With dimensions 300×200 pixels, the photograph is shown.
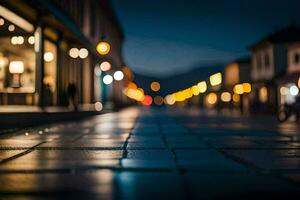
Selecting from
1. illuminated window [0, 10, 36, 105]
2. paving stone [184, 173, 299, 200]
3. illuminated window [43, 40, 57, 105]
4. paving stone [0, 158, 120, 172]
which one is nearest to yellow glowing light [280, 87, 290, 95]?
illuminated window [43, 40, 57, 105]

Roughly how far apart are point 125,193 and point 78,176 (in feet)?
4.48

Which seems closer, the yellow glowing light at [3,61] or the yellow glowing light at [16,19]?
the yellow glowing light at [16,19]

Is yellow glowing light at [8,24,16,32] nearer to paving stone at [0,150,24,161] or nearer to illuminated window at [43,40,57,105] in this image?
illuminated window at [43,40,57,105]

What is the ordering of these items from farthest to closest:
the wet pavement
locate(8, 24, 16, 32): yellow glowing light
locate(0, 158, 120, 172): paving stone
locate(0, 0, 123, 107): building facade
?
locate(8, 24, 16, 32): yellow glowing light, locate(0, 0, 123, 107): building facade, locate(0, 158, 120, 172): paving stone, the wet pavement

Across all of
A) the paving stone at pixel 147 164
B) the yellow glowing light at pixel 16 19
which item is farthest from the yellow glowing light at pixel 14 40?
the paving stone at pixel 147 164

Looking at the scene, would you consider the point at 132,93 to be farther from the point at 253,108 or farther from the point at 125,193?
the point at 125,193

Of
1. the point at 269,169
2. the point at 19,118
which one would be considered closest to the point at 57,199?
the point at 269,169

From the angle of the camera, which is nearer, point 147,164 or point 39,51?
point 147,164

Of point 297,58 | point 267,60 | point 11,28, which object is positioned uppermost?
point 267,60

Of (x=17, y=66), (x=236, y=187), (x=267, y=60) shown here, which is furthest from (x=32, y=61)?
(x=267, y=60)

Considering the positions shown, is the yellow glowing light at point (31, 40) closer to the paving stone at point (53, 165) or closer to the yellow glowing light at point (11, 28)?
the yellow glowing light at point (11, 28)

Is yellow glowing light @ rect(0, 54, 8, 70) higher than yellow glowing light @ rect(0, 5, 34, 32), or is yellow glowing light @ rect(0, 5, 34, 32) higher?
yellow glowing light @ rect(0, 5, 34, 32)

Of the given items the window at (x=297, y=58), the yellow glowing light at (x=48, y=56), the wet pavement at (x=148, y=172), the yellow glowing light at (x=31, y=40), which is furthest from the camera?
the window at (x=297, y=58)

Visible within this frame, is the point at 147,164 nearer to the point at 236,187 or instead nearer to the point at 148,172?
the point at 148,172
